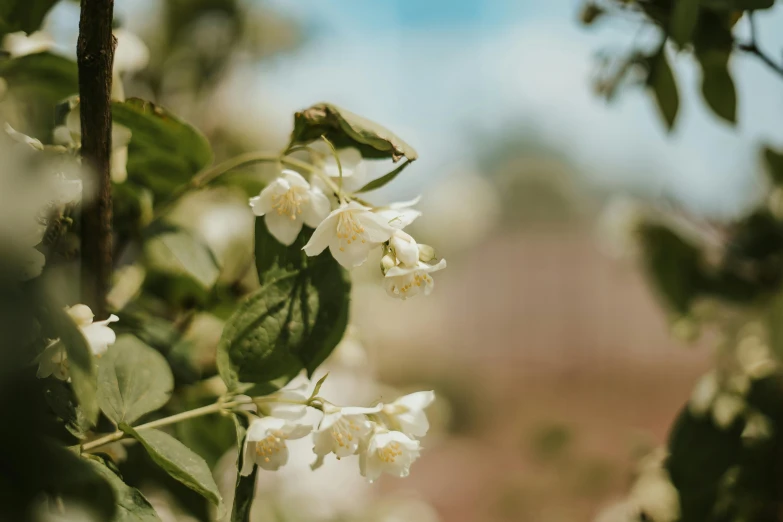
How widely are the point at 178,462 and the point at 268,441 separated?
7cm

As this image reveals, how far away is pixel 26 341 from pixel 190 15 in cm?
145

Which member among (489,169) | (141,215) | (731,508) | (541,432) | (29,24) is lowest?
(489,169)

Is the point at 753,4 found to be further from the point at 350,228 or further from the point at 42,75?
the point at 42,75

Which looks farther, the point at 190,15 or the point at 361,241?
the point at 190,15

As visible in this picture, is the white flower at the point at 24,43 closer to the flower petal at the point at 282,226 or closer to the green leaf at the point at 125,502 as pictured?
the flower petal at the point at 282,226

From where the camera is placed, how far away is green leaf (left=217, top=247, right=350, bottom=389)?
52 centimetres

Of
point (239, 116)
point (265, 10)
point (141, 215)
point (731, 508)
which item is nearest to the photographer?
point (141, 215)

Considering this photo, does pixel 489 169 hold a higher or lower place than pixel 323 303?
lower

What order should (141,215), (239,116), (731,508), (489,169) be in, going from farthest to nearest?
(489,169) → (239,116) → (731,508) → (141,215)

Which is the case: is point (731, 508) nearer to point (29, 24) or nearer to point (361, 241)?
point (361, 241)

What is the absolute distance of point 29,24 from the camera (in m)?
0.58

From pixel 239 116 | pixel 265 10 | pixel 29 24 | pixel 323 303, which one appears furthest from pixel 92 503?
pixel 265 10

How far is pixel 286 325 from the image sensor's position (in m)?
0.53

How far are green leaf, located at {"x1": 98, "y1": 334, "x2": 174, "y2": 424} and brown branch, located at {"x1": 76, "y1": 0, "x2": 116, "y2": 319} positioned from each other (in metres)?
0.04
